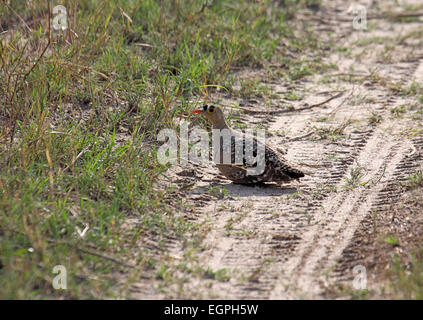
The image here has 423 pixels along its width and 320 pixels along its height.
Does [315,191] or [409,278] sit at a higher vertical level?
[315,191]

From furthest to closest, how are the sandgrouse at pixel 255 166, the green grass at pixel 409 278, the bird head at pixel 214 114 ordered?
the bird head at pixel 214 114 < the sandgrouse at pixel 255 166 < the green grass at pixel 409 278

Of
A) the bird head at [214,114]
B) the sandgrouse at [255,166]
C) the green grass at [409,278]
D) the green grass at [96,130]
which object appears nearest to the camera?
the green grass at [409,278]

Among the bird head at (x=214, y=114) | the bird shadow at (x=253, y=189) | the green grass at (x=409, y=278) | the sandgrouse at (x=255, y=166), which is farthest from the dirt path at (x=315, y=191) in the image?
the bird head at (x=214, y=114)

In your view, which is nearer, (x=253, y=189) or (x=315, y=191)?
(x=315, y=191)

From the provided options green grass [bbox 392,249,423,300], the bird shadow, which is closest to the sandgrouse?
the bird shadow

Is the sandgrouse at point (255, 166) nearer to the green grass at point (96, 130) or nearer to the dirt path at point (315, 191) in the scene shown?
the dirt path at point (315, 191)

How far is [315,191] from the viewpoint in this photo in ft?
17.6

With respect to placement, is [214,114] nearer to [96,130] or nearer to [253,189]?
[253,189]

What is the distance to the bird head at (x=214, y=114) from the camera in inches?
229

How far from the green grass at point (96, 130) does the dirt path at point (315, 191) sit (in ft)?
1.16

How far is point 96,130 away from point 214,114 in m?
1.19

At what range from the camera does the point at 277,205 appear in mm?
5121

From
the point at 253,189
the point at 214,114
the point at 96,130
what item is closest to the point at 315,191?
the point at 253,189
